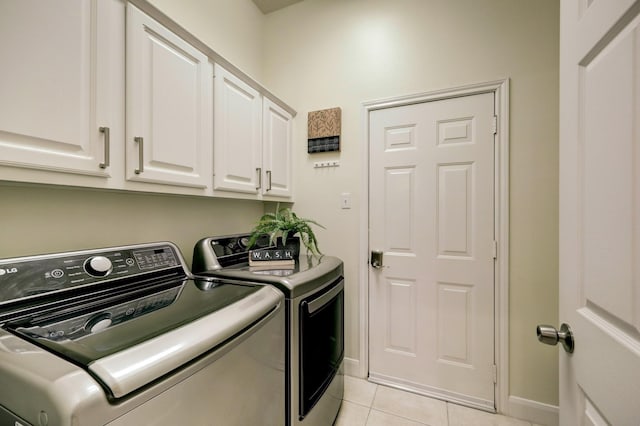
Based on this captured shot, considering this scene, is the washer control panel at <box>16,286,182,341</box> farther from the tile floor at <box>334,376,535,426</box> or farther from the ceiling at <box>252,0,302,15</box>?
the ceiling at <box>252,0,302,15</box>

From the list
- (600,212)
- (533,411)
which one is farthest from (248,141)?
(533,411)

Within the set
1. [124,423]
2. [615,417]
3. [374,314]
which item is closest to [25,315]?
[124,423]

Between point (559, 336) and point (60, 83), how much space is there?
1.65 meters

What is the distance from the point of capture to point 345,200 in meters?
2.21

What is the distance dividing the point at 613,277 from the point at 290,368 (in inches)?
42.6

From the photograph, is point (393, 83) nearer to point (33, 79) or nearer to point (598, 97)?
point (598, 97)

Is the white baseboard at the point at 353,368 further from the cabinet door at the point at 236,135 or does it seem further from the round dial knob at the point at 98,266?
the round dial knob at the point at 98,266

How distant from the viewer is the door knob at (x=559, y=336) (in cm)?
70

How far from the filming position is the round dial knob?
990 millimetres

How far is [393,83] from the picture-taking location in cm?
207

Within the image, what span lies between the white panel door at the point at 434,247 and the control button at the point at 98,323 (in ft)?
5.55

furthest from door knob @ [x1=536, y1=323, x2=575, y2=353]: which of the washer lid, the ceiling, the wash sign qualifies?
the ceiling

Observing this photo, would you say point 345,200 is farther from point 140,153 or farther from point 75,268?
point 75,268

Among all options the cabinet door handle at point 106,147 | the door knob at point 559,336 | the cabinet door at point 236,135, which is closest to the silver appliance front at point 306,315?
the cabinet door at point 236,135
